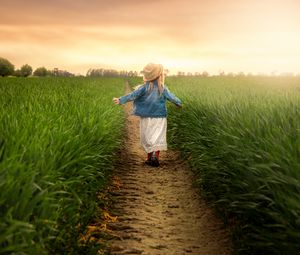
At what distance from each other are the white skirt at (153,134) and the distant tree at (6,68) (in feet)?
300

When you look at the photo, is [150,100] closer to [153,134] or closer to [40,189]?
[153,134]

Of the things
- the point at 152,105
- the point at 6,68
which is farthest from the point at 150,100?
the point at 6,68

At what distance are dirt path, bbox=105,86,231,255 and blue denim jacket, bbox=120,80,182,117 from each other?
3.09 ft

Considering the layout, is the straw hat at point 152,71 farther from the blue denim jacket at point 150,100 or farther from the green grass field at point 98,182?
the green grass field at point 98,182

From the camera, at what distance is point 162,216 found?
5.69 m

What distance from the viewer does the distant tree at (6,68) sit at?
96.7 meters

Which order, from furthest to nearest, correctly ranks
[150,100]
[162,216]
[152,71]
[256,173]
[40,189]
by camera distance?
[150,100], [152,71], [162,216], [256,173], [40,189]

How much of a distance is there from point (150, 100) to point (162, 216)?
334 cm

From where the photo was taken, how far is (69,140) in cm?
478

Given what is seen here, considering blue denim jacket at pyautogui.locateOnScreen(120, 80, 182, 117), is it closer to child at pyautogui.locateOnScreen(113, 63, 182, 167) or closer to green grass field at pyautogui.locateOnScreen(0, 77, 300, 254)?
child at pyautogui.locateOnScreen(113, 63, 182, 167)

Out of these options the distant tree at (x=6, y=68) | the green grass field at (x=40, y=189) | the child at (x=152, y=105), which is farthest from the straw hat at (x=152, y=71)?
the distant tree at (x=6, y=68)

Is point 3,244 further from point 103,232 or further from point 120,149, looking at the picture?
point 120,149

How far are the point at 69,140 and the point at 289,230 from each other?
2.27 metres

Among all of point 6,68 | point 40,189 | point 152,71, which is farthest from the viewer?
point 6,68
